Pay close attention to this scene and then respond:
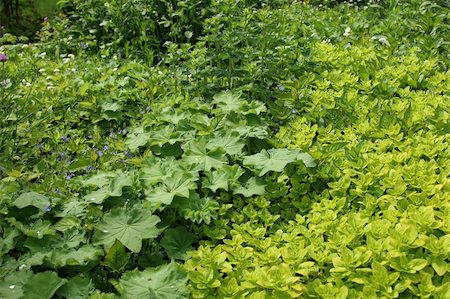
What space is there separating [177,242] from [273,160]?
0.63 metres

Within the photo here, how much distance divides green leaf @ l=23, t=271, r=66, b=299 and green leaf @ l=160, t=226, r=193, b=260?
466mm

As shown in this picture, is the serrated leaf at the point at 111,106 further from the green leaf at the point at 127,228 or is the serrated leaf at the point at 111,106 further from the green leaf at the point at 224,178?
the green leaf at the point at 127,228

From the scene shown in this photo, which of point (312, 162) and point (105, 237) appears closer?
point (105, 237)

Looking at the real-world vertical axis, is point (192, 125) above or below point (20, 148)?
above

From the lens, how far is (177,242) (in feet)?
8.17

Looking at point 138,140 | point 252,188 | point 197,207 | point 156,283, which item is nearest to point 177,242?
point 197,207

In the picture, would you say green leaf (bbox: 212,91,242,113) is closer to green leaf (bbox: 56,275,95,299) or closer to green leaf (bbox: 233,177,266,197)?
green leaf (bbox: 233,177,266,197)

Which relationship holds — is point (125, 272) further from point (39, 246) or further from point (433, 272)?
point (433, 272)

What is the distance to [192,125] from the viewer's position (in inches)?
123

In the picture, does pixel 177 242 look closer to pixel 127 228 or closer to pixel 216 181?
pixel 127 228

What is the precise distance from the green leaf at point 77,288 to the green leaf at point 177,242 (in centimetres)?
37

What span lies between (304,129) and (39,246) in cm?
151

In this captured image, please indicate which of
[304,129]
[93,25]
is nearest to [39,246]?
[304,129]

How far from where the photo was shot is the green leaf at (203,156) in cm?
277
